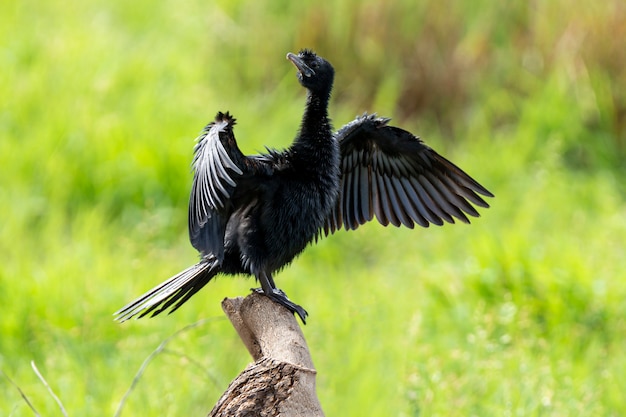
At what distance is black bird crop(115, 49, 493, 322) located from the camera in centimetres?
296

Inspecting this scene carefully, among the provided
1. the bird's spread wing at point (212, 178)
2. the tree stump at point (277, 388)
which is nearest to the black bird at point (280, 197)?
the bird's spread wing at point (212, 178)

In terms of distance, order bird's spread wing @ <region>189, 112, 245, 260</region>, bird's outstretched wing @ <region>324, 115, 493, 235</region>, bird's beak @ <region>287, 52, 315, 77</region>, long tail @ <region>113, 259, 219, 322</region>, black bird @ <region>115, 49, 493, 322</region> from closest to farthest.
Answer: bird's spread wing @ <region>189, 112, 245, 260</region>, black bird @ <region>115, 49, 493, 322</region>, long tail @ <region>113, 259, 219, 322</region>, bird's beak @ <region>287, 52, 315, 77</region>, bird's outstretched wing @ <region>324, 115, 493, 235</region>

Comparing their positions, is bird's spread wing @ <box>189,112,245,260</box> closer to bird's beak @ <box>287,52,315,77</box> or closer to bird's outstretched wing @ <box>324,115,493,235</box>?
bird's beak @ <box>287,52,315,77</box>

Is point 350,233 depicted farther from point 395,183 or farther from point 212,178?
point 212,178

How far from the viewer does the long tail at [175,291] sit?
310 cm

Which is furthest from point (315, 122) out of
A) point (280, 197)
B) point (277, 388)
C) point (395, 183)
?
point (277, 388)

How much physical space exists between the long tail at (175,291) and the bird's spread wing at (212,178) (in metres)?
0.06

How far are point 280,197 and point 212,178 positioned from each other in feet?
1.50

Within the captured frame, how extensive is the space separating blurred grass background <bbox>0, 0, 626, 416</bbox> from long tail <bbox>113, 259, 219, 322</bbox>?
16 cm

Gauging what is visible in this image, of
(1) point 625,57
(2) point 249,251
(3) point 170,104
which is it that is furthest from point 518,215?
(2) point 249,251

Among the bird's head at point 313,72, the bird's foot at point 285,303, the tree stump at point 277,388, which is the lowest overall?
the tree stump at point 277,388

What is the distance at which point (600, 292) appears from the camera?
5.07m

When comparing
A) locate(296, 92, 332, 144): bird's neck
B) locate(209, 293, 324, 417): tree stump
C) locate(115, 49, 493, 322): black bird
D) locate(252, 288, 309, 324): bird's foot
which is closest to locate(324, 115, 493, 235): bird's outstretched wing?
locate(115, 49, 493, 322): black bird

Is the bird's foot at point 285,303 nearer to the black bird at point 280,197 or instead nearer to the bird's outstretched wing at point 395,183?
the black bird at point 280,197
